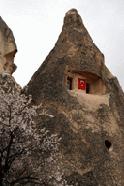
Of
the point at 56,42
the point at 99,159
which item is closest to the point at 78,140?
the point at 99,159

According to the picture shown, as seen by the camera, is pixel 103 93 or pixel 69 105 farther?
pixel 103 93

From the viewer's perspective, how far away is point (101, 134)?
108ft

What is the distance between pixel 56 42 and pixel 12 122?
14.2 metres

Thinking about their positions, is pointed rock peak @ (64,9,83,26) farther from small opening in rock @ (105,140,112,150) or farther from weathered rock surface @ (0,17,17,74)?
small opening in rock @ (105,140,112,150)

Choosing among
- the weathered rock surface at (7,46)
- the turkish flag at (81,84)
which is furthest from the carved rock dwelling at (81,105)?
the weathered rock surface at (7,46)

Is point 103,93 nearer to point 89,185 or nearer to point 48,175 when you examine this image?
point 89,185

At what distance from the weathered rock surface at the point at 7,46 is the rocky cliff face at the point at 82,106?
164cm

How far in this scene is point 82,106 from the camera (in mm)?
33594

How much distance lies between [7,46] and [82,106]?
6021mm

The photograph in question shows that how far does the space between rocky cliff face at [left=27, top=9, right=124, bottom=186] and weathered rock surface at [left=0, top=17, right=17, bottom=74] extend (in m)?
1.64

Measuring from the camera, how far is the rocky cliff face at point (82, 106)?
31.0m

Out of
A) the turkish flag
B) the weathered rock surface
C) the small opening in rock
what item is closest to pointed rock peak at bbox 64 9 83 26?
the turkish flag

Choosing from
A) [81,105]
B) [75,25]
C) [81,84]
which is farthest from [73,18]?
[81,105]

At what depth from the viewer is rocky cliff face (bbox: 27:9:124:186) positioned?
3098cm
